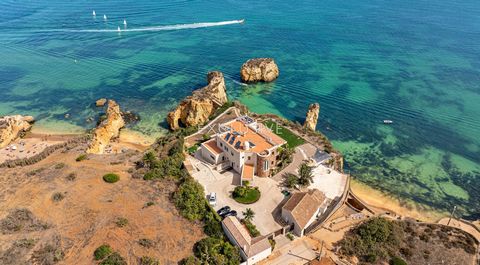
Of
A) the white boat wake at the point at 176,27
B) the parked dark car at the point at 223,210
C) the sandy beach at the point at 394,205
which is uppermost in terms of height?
the white boat wake at the point at 176,27

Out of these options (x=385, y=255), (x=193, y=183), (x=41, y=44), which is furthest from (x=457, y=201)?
(x=41, y=44)

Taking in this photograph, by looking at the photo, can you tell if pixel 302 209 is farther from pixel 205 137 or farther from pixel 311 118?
pixel 311 118

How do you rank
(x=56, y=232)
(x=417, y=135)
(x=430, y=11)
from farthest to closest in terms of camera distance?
(x=430, y=11) → (x=417, y=135) → (x=56, y=232)

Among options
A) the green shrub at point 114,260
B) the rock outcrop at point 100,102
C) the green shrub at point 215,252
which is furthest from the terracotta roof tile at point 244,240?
the rock outcrop at point 100,102

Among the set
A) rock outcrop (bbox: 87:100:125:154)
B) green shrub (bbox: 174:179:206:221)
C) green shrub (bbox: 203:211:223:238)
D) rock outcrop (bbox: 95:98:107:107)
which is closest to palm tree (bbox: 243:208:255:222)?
green shrub (bbox: 203:211:223:238)

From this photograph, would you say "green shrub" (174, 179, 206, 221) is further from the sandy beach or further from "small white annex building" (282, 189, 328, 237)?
the sandy beach

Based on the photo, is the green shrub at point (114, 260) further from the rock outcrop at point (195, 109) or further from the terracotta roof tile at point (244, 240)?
the rock outcrop at point (195, 109)

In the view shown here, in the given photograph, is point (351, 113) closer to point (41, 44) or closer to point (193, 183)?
point (193, 183)

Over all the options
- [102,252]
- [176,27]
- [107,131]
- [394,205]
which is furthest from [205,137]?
[176,27]
